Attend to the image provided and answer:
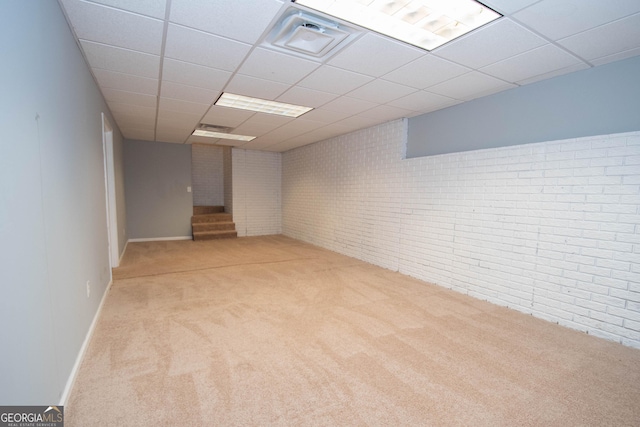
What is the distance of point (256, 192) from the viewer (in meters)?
8.16

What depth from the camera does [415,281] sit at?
416cm

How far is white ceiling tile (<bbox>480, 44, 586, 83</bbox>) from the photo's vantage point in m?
2.39

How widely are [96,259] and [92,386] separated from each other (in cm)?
153

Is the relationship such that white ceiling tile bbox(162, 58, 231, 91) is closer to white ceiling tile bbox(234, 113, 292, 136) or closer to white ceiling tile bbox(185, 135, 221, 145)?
white ceiling tile bbox(234, 113, 292, 136)

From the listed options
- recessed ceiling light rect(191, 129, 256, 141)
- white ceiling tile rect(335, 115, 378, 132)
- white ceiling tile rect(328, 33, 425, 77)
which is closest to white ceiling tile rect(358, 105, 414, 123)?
→ white ceiling tile rect(335, 115, 378, 132)

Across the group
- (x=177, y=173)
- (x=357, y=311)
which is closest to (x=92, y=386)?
(x=357, y=311)

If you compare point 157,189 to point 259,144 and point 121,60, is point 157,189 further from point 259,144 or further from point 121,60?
point 121,60

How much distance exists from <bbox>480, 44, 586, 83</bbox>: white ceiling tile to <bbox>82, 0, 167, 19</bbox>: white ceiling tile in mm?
2808

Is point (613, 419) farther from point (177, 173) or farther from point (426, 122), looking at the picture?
point (177, 173)

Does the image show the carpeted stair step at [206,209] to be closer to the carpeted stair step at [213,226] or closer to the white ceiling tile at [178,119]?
the carpeted stair step at [213,226]

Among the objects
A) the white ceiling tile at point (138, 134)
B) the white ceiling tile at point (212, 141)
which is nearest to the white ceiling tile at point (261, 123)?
the white ceiling tile at point (212, 141)

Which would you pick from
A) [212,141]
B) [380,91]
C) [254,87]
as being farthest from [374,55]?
[212,141]

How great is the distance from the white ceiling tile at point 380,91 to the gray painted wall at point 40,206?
2674 mm

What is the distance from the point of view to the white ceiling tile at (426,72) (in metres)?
2.61
